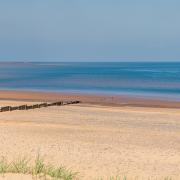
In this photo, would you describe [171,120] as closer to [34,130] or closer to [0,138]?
[34,130]

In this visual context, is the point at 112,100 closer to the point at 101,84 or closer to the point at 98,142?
the point at 98,142

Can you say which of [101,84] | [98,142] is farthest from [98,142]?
[101,84]

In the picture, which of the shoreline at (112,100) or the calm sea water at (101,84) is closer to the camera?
the shoreline at (112,100)

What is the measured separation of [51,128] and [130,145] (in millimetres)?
4958

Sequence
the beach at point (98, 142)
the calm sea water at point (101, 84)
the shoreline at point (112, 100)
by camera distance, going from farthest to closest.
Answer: the calm sea water at point (101, 84)
the shoreline at point (112, 100)
the beach at point (98, 142)

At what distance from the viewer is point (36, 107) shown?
33.6 metres

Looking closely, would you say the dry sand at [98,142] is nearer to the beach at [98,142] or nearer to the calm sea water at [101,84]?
the beach at [98,142]

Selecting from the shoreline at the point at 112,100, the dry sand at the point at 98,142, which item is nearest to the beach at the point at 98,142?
the dry sand at the point at 98,142

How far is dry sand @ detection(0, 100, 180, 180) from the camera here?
14.7 m

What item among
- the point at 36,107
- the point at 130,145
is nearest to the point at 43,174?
the point at 130,145

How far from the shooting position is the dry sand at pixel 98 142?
1466 cm

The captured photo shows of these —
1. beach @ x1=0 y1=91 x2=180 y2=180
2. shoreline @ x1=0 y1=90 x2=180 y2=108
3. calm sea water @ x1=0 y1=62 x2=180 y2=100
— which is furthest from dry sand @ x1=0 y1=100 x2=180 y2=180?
calm sea water @ x1=0 y1=62 x2=180 y2=100

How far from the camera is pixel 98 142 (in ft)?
62.0

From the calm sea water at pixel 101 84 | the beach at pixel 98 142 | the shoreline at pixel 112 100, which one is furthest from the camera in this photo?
the calm sea water at pixel 101 84
